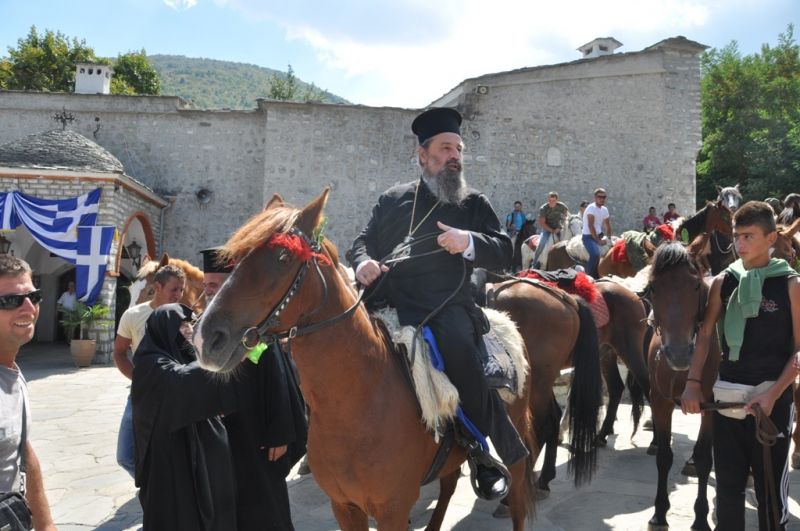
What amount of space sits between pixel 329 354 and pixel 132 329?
A: 303cm

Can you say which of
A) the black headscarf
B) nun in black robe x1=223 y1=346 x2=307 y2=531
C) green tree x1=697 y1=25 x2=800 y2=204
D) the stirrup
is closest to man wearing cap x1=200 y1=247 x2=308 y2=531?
nun in black robe x1=223 y1=346 x2=307 y2=531

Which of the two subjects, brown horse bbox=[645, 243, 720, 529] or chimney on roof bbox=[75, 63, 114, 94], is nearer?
brown horse bbox=[645, 243, 720, 529]

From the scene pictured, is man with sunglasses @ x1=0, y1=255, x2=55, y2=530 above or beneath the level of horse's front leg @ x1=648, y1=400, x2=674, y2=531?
above

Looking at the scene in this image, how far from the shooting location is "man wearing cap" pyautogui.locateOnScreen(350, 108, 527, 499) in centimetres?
344

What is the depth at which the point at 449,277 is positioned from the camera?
3643 mm

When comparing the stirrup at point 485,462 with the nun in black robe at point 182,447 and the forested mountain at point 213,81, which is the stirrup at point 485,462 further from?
the forested mountain at point 213,81

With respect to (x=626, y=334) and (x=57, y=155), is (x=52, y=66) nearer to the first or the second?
(x=57, y=155)

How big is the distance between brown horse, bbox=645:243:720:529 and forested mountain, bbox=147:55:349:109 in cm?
10350

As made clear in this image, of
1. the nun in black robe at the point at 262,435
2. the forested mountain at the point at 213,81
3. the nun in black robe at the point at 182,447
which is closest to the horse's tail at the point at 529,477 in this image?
the nun in black robe at the point at 262,435

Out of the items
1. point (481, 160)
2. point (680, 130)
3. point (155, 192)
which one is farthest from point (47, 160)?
point (680, 130)

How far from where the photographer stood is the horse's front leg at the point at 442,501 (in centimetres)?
419

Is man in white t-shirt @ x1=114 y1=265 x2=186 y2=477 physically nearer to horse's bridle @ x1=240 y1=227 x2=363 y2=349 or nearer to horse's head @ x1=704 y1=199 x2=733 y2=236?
horse's bridle @ x1=240 y1=227 x2=363 y2=349

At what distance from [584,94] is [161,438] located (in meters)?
20.4

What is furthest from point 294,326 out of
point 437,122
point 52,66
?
point 52,66
